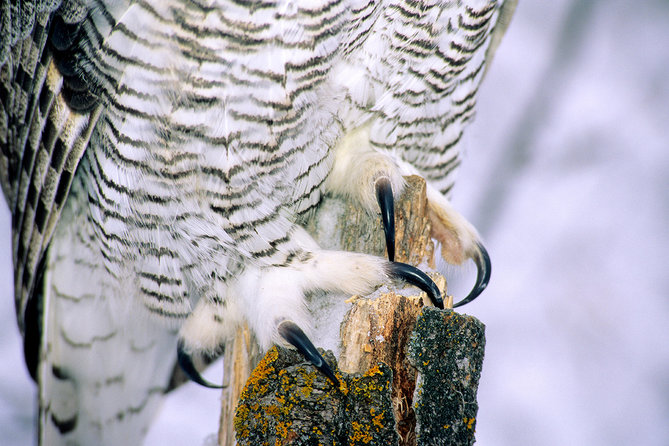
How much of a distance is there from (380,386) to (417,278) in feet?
0.96

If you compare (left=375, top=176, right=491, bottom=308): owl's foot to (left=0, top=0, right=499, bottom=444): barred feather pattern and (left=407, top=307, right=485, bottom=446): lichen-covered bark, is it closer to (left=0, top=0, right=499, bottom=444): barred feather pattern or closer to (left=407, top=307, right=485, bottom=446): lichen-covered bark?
(left=0, top=0, right=499, bottom=444): barred feather pattern

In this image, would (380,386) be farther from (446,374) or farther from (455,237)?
(455,237)

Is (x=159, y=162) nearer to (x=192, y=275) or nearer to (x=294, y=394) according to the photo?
(x=192, y=275)

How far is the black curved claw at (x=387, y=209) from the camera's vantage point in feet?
4.23

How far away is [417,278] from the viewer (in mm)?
1218

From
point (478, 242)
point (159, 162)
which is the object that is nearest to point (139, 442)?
point (159, 162)

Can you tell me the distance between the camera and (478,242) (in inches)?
59.1

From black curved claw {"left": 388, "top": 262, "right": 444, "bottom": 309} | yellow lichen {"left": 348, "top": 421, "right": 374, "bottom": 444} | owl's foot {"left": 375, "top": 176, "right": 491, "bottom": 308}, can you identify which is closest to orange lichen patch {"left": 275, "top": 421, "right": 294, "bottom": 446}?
yellow lichen {"left": 348, "top": 421, "right": 374, "bottom": 444}

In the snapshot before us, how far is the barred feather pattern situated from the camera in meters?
1.07

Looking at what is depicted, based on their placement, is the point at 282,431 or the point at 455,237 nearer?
the point at 282,431

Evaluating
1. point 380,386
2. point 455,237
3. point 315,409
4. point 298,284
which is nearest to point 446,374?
point 380,386

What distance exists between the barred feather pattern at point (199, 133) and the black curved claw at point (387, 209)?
0.15m

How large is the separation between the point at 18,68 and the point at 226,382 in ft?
2.93

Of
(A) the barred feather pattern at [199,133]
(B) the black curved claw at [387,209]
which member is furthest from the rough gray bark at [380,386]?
(A) the barred feather pattern at [199,133]
